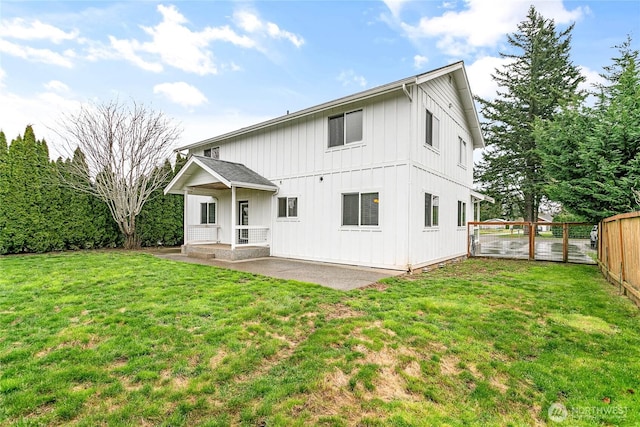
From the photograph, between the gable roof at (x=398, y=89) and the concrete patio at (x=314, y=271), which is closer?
the concrete patio at (x=314, y=271)

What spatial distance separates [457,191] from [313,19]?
9.56 metres

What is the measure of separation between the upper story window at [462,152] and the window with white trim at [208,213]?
11.5 m

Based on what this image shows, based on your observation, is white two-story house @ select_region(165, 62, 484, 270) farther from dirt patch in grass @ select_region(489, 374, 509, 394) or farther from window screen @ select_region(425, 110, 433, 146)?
dirt patch in grass @ select_region(489, 374, 509, 394)

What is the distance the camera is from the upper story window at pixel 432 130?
10.3m

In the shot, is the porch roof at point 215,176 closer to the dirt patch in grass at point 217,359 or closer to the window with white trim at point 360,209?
the window with white trim at point 360,209

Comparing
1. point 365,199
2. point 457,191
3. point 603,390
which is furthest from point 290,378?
point 457,191

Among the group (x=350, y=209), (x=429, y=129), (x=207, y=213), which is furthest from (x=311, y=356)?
(x=207, y=213)

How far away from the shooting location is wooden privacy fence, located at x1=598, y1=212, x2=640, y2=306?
5.74 m

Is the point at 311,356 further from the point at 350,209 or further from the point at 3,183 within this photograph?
the point at 3,183

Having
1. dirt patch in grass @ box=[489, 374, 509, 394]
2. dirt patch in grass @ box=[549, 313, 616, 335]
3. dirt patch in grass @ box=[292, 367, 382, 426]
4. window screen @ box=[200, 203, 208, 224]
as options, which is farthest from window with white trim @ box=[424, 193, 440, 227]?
window screen @ box=[200, 203, 208, 224]

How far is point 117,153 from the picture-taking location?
1388cm

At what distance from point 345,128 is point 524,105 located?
25492mm

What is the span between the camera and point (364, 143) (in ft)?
32.2

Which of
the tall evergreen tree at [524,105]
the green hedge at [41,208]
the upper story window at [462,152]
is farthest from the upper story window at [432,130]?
the tall evergreen tree at [524,105]
